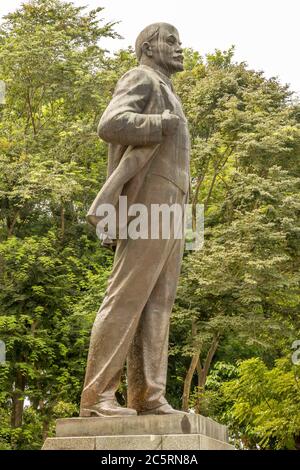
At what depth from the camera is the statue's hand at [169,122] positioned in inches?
320

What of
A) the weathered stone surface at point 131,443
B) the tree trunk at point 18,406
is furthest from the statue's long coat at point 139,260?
the tree trunk at point 18,406

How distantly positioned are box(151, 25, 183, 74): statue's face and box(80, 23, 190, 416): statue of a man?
0.64 feet

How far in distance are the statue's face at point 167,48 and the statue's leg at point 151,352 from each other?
5.08 ft

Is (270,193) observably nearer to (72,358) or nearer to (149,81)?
(72,358)

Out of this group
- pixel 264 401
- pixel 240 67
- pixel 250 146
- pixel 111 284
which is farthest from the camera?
pixel 240 67

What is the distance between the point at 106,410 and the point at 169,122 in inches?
89.4

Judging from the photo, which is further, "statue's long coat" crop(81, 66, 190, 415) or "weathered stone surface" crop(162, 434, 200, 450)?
"statue's long coat" crop(81, 66, 190, 415)

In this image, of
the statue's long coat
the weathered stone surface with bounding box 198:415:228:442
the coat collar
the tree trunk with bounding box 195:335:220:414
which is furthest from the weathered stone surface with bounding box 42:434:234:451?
the tree trunk with bounding box 195:335:220:414

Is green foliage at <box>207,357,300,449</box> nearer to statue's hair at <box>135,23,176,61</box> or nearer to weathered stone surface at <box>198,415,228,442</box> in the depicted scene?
weathered stone surface at <box>198,415,228,442</box>

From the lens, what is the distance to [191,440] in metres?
7.29

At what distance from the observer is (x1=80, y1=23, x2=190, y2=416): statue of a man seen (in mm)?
7910

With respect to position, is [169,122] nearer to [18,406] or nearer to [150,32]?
[150,32]

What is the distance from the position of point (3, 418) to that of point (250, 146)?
900 centimetres
